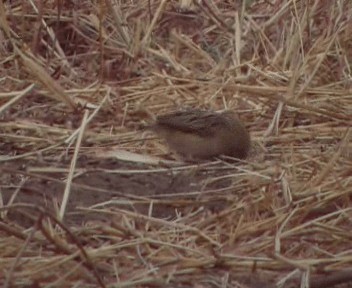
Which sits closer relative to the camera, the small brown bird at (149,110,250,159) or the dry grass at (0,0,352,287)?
the dry grass at (0,0,352,287)

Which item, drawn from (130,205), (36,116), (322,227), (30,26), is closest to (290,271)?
(322,227)

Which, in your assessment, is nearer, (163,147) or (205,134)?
(205,134)

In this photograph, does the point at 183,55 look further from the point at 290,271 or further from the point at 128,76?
the point at 290,271

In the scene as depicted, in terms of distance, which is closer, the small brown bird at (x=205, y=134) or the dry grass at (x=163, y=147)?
the dry grass at (x=163, y=147)

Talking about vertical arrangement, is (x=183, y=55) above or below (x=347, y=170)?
below
